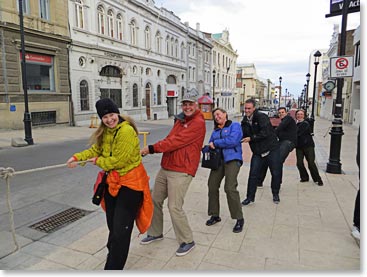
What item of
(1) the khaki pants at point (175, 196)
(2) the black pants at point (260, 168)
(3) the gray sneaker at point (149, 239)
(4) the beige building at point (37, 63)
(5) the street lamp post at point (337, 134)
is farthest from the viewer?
(4) the beige building at point (37, 63)

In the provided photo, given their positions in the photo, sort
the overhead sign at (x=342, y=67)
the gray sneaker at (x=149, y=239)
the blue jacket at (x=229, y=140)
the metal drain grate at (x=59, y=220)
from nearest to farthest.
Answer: the gray sneaker at (x=149, y=239)
the blue jacket at (x=229, y=140)
the metal drain grate at (x=59, y=220)
the overhead sign at (x=342, y=67)

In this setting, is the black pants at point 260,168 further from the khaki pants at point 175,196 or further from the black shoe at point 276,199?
the khaki pants at point 175,196

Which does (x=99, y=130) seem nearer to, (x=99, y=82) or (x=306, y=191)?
(x=306, y=191)

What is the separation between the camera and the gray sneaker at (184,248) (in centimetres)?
335

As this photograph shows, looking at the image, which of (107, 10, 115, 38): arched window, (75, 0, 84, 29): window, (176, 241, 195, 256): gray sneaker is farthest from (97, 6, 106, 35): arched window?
(176, 241, 195, 256): gray sneaker

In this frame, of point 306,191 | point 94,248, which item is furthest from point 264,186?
point 94,248

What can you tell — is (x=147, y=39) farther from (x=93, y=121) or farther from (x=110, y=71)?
(x=93, y=121)

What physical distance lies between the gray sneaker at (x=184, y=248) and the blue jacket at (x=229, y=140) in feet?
3.94

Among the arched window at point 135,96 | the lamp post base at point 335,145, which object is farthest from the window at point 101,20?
the lamp post base at point 335,145

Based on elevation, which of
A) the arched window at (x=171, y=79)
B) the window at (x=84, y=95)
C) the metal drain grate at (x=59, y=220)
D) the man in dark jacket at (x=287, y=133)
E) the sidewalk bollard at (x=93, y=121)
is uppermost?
the arched window at (x=171, y=79)

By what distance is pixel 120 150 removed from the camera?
269 cm

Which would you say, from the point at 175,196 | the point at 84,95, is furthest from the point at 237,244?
the point at 84,95

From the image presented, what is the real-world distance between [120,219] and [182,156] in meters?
0.98

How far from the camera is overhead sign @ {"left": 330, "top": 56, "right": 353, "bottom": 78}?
682cm
